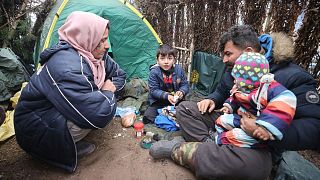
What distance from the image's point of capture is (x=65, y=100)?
1895 mm

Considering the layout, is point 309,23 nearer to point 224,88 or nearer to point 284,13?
point 284,13

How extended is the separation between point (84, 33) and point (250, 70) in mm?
1458

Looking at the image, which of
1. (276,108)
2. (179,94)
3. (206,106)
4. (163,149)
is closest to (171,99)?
(179,94)

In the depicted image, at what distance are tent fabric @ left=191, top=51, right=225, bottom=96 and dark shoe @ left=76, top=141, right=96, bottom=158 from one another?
101 inches

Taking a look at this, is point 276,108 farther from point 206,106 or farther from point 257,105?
point 206,106

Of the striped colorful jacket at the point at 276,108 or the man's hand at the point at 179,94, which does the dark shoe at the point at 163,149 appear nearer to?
the striped colorful jacket at the point at 276,108

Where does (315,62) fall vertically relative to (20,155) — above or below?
above

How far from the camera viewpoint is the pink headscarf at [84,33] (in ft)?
7.03

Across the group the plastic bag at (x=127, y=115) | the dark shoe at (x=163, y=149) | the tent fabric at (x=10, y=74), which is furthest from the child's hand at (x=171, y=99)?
the tent fabric at (x=10, y=74)

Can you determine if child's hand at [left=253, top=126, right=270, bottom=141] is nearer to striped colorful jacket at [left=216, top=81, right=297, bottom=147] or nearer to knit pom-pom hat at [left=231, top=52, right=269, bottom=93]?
striped colorful jacket at [left=216, top=81, right=297, bottom=147]

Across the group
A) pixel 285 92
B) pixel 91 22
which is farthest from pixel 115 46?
pixel 285 92

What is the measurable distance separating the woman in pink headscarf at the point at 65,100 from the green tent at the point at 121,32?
2098 millimetres

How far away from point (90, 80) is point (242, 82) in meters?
1.25

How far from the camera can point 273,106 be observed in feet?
5.15
